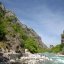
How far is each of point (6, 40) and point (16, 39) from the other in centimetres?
1112

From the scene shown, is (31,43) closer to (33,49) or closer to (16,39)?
(33,49)

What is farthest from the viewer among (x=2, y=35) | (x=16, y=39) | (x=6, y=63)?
(x=16, y=39)

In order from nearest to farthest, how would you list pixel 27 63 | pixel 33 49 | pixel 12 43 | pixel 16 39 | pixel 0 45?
pixel 27 63
pixel 0 45
pixel 12 43
pixel 16 39
pixel 33 49

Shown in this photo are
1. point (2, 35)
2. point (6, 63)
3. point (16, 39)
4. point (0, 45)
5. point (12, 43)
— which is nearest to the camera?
point (6, 63)

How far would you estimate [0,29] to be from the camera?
97.8 m

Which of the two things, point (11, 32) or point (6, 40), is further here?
point (11, 32)

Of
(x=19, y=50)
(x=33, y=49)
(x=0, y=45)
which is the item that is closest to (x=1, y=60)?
(x=0, y=45)

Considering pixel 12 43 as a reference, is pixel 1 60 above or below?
below

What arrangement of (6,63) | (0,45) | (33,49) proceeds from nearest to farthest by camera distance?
(6,63), (0,45), (33,49)

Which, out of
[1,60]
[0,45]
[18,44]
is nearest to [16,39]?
[18,44]

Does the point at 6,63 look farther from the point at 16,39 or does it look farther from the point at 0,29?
Answer: the point at 16,39

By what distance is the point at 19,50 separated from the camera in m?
106

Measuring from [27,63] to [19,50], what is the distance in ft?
128

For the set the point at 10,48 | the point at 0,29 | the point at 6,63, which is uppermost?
the point at 0,29
